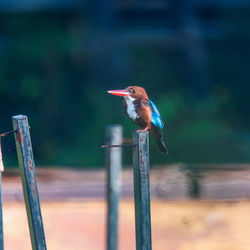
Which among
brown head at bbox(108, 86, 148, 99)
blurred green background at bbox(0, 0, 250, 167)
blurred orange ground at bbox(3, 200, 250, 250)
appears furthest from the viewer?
blurred green background at bbox(0, 0, 250, 167)

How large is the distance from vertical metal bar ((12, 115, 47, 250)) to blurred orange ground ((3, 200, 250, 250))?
2512 mm

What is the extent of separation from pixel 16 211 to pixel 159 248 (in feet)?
4.67

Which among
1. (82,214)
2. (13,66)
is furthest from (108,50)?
(82,214)

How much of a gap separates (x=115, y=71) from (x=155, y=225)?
4777 millimetres

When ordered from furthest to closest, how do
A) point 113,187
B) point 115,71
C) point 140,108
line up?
point 115,71, point 113,187, point 140,108

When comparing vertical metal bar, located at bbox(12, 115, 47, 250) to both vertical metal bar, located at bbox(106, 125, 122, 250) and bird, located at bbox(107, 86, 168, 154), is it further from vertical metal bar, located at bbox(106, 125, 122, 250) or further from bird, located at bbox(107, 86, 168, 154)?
vertical metal bar, located at bbox(106, 125, 122, 250)

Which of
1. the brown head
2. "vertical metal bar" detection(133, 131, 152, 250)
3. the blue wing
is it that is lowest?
"vertical metal bar" detection(133, 131, 152, 250)

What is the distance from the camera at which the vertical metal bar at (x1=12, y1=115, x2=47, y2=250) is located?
238 cm

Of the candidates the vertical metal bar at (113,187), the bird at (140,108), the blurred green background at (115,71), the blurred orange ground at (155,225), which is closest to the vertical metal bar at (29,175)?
the bird at (140,108)

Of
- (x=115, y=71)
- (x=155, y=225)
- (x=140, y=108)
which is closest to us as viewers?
(x=140, y=108)

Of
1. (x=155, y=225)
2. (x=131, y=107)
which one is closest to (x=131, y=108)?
(x=131, y=107)

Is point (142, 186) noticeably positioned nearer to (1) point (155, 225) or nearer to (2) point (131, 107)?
(2) point (131, 107)

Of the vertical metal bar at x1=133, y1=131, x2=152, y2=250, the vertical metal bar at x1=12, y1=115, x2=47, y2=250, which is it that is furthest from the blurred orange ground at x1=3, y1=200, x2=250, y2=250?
the vertical metal bar at x1=12, y1=115, x2=47, y2=250

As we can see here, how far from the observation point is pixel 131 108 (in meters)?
2.37
